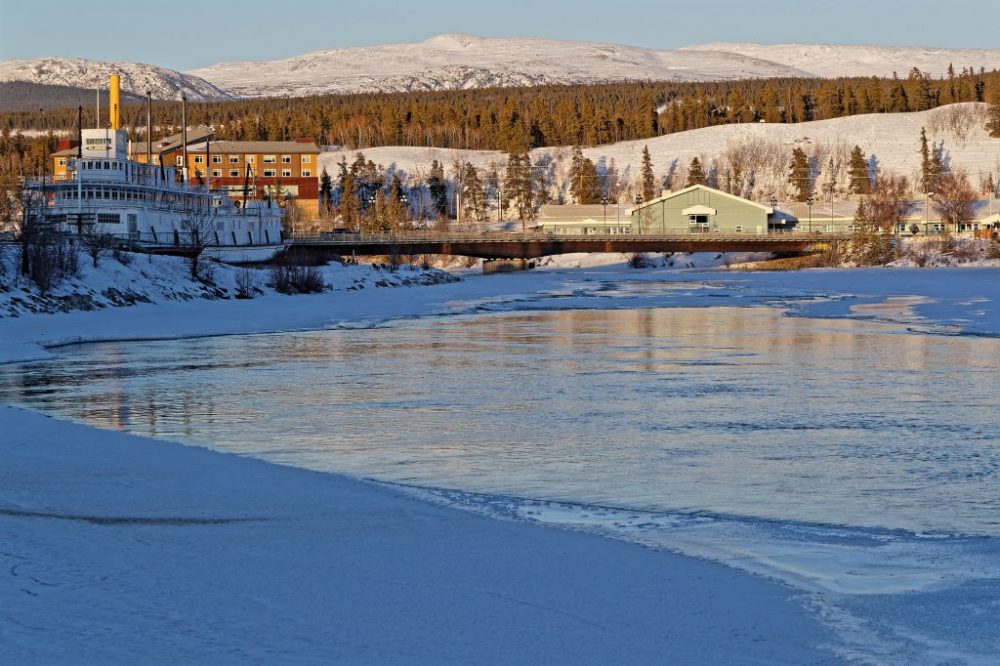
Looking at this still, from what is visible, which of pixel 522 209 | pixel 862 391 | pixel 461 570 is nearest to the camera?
pixel 461 570

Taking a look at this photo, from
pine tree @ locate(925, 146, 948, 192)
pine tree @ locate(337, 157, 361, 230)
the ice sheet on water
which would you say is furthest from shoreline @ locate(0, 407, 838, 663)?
pine tree @ locate(925, 146, 948, 192)

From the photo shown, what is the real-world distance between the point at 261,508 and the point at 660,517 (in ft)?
11.1

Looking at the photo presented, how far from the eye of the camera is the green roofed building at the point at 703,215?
137375 mm

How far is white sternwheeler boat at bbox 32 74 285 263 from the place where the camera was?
81.2m

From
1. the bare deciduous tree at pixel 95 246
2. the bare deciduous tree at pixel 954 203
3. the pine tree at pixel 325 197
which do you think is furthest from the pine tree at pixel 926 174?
the bare deciduous tree at pixel 95 246

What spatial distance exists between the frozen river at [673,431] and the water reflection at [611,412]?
0.06 metres

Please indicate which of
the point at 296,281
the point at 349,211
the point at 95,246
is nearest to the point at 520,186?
the point at 349,211

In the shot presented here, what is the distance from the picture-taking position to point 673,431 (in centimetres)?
1532

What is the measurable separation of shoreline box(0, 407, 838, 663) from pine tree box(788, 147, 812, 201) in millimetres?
184212

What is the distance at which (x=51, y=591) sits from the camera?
779 cm

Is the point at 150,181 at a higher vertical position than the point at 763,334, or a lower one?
higher

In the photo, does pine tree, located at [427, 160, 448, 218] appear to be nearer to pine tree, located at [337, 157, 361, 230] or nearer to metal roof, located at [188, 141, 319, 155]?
pine tree, located at [337, 157, 361, 230]

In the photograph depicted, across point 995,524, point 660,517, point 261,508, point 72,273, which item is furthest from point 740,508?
point 72,273

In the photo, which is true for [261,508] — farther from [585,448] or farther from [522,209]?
[522,209]
